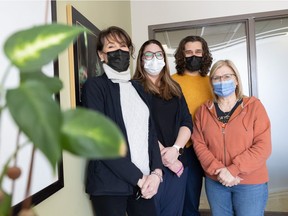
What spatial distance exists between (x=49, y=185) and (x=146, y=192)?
487 millimetres

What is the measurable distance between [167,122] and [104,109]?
1.61 feet

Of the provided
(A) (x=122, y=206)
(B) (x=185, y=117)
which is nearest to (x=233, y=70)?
(B) (x=185, y=117)

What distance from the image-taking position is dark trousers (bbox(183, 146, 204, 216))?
181 cm

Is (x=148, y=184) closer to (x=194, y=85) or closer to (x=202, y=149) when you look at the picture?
(x=202, y=149)

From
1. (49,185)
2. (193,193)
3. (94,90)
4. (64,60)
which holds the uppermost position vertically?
(64,60)

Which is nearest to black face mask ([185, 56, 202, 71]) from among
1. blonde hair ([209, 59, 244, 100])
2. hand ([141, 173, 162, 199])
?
blonde hair ([209, 59, 244, 100])

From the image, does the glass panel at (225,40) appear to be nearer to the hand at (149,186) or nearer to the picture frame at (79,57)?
the picture frame at (79,57)

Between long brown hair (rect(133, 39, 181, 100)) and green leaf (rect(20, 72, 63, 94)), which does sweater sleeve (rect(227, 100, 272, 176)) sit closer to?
long brown hair (rect(133, 39, 181, 100))

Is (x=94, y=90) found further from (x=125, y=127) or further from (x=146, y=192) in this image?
(x=146, y=192)

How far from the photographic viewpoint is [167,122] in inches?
62.2

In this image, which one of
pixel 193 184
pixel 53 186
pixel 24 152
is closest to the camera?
pixel 24 152

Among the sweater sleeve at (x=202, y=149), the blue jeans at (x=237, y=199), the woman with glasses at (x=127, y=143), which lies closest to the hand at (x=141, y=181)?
the woman with glasses at (x=127, y=143)

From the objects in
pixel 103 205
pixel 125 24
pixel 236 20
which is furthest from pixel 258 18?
pixel 103 205

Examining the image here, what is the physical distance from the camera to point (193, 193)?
184 cm
